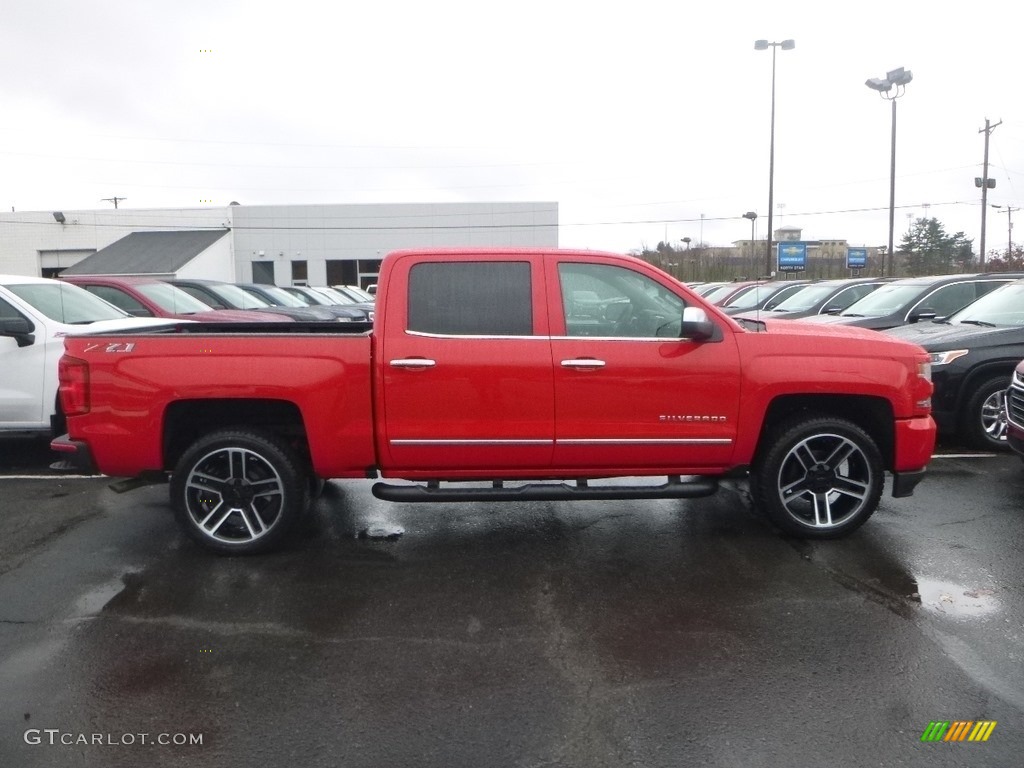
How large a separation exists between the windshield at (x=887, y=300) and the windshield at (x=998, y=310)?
6.73 feet

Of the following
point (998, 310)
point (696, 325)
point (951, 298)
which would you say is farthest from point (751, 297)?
point (696, 325)

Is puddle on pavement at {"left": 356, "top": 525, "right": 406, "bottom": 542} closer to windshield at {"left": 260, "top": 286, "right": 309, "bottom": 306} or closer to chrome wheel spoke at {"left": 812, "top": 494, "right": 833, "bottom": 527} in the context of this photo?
chrome wheel spoke at {"left": 812, "top": 494, "right": 833, "bottom": 527}

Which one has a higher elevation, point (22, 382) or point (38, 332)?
point (38, 332)

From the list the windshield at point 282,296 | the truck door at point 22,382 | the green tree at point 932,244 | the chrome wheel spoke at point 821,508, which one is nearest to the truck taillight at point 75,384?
the truck door at point 22,382

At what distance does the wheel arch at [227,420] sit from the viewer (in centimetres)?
525

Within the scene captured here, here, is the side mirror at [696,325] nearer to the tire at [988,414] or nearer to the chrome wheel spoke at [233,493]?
the chrome wheel spoke at [233,493]

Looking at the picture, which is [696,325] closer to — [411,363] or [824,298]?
[411,363]

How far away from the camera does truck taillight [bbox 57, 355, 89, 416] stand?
5.07 m

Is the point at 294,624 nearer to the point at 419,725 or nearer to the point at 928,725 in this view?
the point at 419,725

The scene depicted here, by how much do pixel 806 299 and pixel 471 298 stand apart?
12663 millimetres

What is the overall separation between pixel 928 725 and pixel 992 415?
561cm

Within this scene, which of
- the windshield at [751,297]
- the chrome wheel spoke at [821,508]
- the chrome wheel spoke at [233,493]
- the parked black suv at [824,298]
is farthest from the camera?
the windshield at [751,297]

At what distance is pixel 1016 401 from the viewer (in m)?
6.78

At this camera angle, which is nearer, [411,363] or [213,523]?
[411,363]
